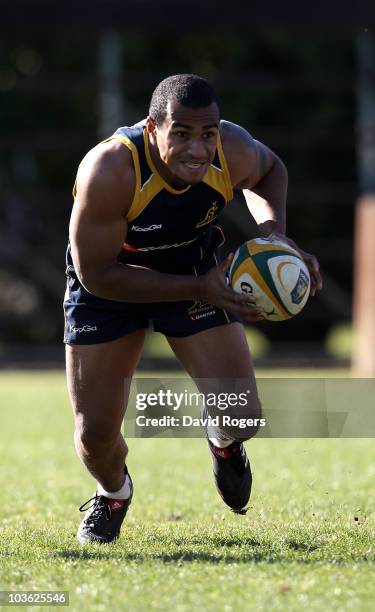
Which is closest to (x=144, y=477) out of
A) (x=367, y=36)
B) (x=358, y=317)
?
(x=358, y=317)

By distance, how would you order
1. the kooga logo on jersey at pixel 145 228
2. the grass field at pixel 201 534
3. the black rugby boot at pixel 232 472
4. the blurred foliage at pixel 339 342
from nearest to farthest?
the grass field at pixel 201 534
the kooga logo on jersey at pixel 145 228
the black rugby boot at pixel 232 472
the blurred foliage at pixel 339 342

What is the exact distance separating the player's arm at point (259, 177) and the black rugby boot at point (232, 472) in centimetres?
124

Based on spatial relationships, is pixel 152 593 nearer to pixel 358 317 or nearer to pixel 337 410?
pixel 337 410

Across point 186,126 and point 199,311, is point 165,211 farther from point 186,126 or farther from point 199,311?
point 199,311

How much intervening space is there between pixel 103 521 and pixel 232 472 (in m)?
0.80

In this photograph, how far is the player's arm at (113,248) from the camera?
5695 mm

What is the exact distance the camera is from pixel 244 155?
247 inches

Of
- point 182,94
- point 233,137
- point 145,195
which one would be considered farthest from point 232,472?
point 182,94

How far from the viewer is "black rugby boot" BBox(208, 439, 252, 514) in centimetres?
666

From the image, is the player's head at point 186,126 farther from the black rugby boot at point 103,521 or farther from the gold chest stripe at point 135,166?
the black rugby boot at point 103,521

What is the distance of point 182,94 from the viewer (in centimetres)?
564

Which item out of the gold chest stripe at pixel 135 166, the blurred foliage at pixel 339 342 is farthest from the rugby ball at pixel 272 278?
the blurred foliage at pixel 339 342

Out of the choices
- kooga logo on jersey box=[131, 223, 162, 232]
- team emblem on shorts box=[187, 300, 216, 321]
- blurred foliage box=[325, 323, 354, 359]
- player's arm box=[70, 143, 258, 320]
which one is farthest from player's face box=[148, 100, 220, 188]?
blurred foliage box=[325, 323, 354, 359]

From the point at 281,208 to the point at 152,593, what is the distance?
2489 millimetres
